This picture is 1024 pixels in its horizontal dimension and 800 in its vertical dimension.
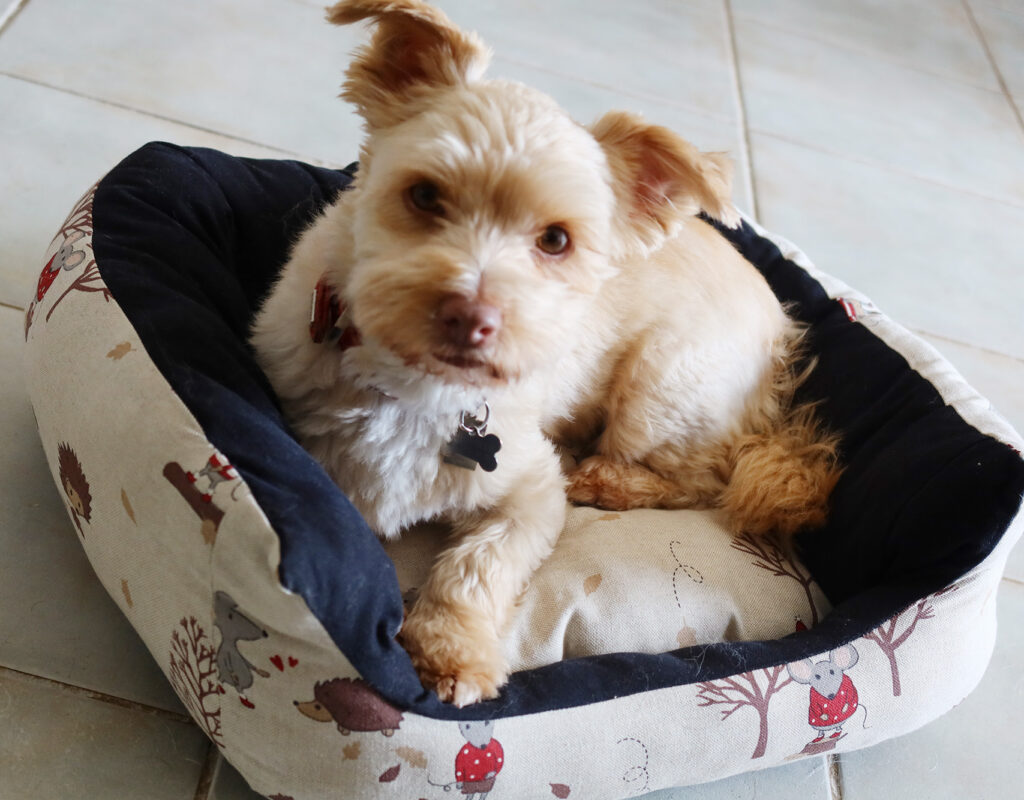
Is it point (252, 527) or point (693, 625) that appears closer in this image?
point (252, 527)

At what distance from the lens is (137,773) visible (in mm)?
1503

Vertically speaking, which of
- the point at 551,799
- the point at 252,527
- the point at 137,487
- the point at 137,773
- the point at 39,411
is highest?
the point at 252,527

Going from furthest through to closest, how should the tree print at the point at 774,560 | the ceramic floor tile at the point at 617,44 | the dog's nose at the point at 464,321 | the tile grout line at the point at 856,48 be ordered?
1. the tile grout line at the point at 856,48
2. the ceramic floor tile at the point at 617,44
3. the tree print at the point at 774,560
4. the dog's nose at the point at 464,321

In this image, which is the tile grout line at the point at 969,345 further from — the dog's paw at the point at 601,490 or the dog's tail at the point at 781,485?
the dog's paw at the point at 601,490

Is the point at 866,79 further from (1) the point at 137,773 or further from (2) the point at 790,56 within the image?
(1) the point at 137,773

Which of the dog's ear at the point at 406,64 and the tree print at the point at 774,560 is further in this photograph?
the tree print at the point at 774,560

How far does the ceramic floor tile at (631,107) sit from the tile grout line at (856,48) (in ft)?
4.32

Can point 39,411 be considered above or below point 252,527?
below

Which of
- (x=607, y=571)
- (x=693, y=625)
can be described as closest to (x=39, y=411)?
(x=607, y=571)

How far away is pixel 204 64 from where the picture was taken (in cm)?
330

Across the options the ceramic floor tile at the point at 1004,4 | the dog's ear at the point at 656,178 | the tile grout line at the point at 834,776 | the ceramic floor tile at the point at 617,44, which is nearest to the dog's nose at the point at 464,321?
the dog's ear at the point at 656,178

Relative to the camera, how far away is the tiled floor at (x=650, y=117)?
5.25 ft

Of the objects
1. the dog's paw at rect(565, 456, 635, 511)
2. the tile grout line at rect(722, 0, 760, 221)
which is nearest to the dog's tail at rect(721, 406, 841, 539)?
the dog's paw at rect(565, 456, 635, 511)

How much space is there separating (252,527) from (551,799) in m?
0.68
